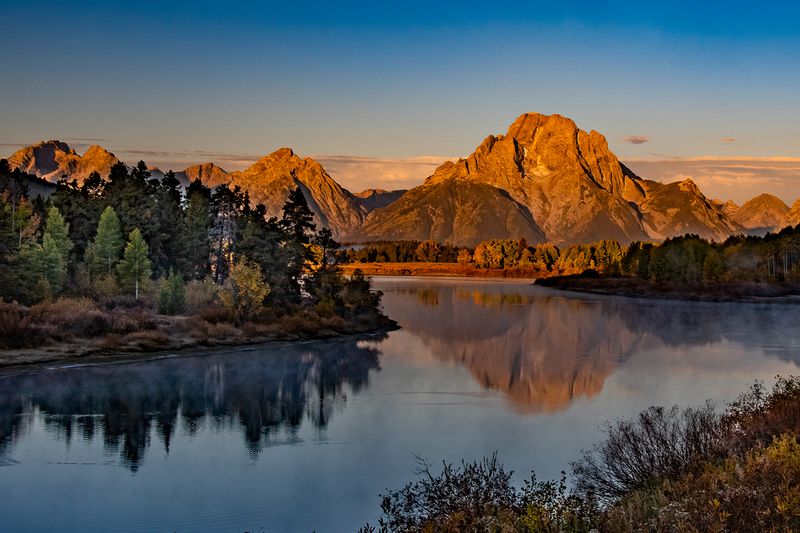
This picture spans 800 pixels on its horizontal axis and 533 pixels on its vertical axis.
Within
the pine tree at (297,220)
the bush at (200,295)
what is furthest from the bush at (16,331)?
the pine tree at (297,220)

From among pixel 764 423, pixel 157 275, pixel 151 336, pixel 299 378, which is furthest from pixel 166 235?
pixel 764 423

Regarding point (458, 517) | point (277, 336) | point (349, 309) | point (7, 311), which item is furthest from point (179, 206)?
point (458, 517)

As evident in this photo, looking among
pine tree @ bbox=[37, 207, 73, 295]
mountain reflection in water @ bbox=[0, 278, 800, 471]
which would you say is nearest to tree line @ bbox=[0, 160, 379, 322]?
pine tree @ bbox=[37, 207, 73, 295]

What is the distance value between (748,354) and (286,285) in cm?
4051

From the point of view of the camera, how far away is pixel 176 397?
3994cm

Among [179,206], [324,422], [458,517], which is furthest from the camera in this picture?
[179,206]

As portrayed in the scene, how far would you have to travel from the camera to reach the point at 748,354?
62.2m

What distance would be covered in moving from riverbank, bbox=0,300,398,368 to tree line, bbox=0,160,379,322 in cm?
311

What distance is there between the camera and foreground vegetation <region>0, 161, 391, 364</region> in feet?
184

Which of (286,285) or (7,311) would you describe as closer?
(7,311)

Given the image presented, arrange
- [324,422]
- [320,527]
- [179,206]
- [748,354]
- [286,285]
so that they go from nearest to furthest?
[320,527], [324,422], [748,354], [286,285], [179,206]

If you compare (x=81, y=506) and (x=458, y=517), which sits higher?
(x=458, y=517)

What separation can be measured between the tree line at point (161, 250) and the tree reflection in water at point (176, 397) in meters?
15.8

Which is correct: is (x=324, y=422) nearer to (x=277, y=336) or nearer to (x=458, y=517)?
(x=458, y=517)
